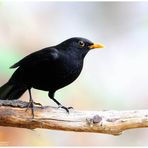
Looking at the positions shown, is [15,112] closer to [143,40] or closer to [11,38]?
[11,38]

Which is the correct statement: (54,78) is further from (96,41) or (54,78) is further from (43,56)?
(96,41)

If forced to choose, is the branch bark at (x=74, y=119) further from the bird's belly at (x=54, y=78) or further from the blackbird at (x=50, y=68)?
the bird's belly at (x=54, y=78)

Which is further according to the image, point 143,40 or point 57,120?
point 143,40

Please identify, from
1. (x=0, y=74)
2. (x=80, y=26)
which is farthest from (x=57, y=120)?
(x=80, y=26)

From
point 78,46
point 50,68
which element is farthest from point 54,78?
point 78,46

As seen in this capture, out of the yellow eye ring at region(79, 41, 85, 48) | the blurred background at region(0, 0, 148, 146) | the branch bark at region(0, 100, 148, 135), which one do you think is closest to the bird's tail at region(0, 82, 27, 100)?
the branch bark at region(0, 100, 148, 135)

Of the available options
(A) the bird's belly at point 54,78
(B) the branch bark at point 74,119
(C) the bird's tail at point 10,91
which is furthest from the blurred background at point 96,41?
(B) the branch bark at point 74,119
